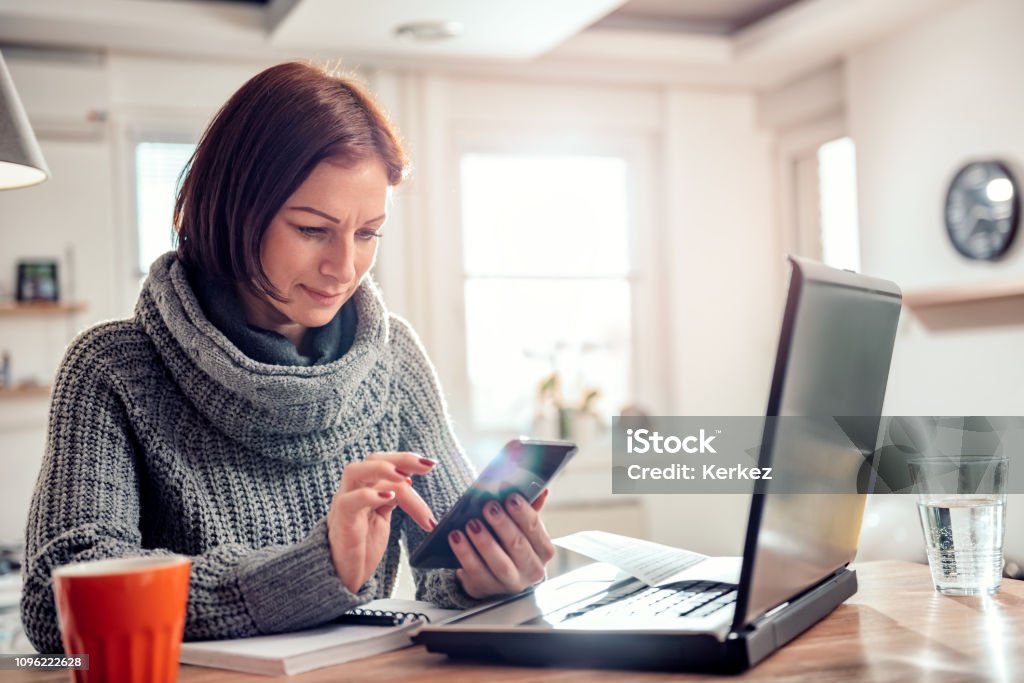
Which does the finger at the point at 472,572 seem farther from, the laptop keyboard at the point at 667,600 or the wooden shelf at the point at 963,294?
the wooden shelf at the point at 963,294

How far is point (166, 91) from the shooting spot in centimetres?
414

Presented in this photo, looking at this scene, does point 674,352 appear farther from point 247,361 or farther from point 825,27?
point 247,361

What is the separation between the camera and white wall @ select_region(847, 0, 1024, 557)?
3.60 metres

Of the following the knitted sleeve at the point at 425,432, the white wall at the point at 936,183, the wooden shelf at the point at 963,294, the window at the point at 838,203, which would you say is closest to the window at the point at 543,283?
the window at the point at 838,203

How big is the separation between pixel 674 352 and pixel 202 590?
3977mm

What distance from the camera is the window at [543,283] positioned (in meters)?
4.61

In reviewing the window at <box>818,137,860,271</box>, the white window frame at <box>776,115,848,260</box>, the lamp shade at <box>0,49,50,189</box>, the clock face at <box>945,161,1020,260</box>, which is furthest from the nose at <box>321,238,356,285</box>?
the white window frame at <box>776,115,848,260</box>

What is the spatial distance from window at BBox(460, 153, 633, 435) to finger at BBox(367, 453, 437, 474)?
3646 mm

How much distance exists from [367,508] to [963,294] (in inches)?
126

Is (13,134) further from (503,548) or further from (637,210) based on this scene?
(637,210)

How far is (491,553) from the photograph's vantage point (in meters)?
1.03

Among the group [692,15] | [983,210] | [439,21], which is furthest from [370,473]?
[692,15]

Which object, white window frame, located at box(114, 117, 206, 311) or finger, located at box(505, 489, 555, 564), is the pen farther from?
white window frame, located at box(114, 117, 206, 311)

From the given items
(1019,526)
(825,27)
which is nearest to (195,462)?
(1019,526)
